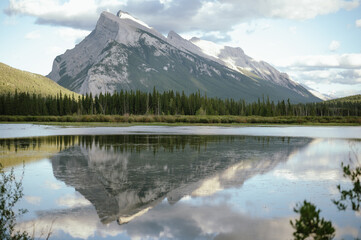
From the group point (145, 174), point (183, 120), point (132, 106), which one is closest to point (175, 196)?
point (145, 174)

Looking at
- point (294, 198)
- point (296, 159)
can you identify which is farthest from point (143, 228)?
point (296, 159)

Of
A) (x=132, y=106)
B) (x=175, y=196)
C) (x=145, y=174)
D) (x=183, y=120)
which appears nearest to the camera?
(x=175, y=196)

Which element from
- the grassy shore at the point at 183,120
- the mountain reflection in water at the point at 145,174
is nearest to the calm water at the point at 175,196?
the mountain reflection in water at the point at 145,174

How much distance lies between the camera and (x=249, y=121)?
396ft

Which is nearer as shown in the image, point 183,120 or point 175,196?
point 175,196

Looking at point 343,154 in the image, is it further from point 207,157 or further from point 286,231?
point 286,231

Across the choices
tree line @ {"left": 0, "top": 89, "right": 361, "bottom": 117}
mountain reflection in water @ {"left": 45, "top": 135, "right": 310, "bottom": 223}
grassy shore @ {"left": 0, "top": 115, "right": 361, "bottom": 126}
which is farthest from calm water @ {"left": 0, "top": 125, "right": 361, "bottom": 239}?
A: tree line @ {"left": 0, "top": 89, "right": 361, "bottom": 117}

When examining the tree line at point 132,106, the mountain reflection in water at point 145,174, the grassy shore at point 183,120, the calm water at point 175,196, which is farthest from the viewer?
the tree line at point 132,106

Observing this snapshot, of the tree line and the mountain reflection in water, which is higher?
the tree line

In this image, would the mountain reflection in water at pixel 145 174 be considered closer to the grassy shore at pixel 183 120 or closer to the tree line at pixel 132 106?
the grassy shore at pixel 183 120

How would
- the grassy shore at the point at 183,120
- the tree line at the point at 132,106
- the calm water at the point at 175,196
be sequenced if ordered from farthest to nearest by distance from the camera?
the tree line at the point at 132,106
the grassy shore at the point at 183,120
the calm water at the point at 175,196

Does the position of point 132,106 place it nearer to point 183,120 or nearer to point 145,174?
point 183,120

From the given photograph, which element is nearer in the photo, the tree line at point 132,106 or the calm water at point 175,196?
the calm water at point 175,196

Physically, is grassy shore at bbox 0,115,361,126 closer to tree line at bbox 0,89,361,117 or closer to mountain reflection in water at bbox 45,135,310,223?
tree line at bbox 0,89,361,117
